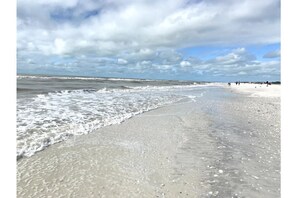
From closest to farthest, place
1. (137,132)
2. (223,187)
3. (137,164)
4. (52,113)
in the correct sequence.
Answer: (223,187)
(137,164)
(137,132)
(52,113)

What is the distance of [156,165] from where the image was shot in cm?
592

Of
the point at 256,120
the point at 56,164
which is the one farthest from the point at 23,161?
the point at 256,120

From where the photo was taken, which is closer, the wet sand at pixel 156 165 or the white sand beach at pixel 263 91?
the wet sand at pixel 156 165

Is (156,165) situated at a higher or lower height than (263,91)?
lower

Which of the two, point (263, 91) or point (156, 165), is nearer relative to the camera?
point (156, 165)

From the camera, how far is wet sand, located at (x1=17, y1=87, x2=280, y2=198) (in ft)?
15.4

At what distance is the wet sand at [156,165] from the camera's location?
4684 millimetres

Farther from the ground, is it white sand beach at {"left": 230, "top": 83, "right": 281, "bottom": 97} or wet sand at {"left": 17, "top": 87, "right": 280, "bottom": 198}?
white sand beach at {"left": 230, "top": 83, "right": 281, "bottom": 97}

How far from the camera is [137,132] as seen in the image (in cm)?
908

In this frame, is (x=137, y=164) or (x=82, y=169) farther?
(x=137, y=164)

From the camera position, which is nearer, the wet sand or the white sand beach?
the wet sand

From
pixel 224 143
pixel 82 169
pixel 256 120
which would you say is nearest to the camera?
pixel 82 169
